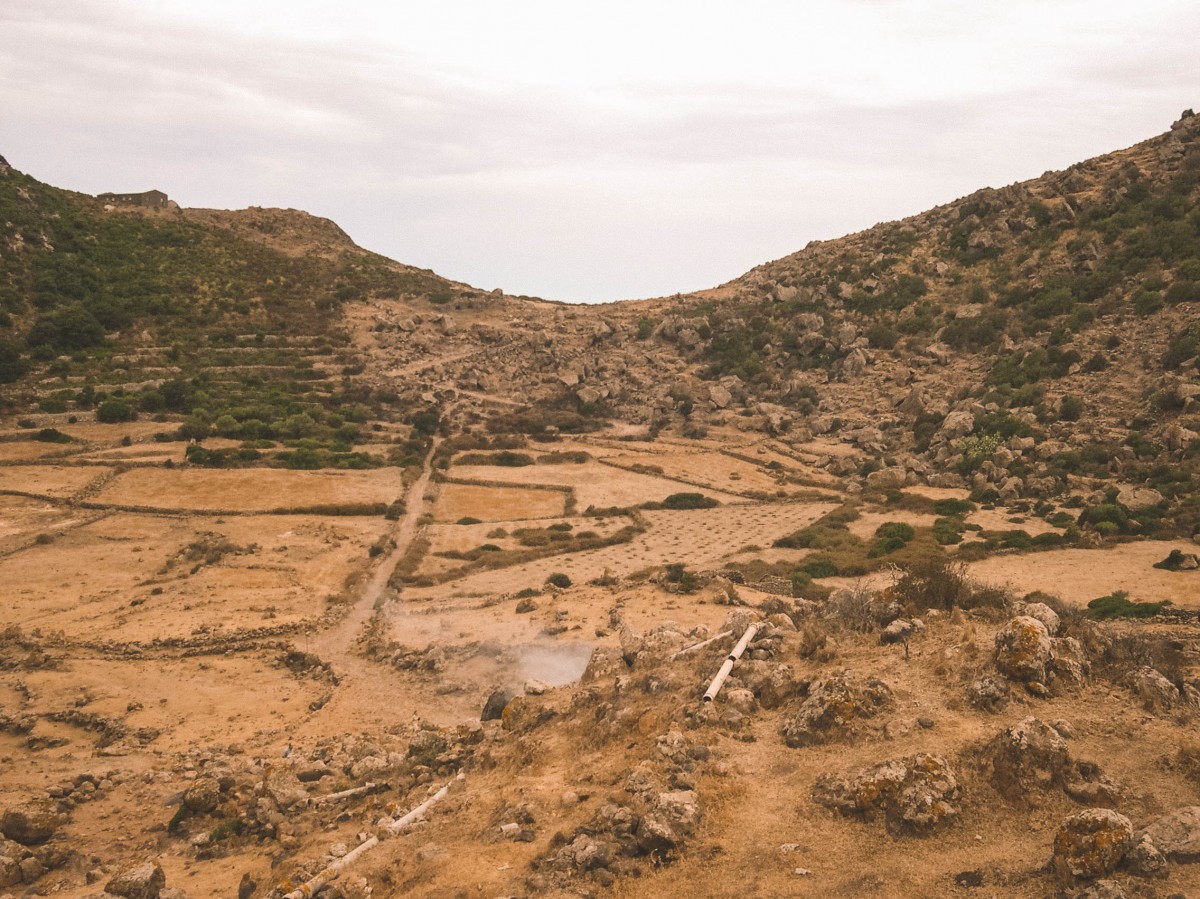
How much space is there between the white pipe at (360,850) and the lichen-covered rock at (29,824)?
273 inches

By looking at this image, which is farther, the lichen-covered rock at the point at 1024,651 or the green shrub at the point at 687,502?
the green shrub at the point at 687,502

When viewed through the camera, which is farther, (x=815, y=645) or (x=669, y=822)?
(x=815, y=645)

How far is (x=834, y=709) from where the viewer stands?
11.1 m

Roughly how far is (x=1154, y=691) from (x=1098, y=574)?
20505 millimetres

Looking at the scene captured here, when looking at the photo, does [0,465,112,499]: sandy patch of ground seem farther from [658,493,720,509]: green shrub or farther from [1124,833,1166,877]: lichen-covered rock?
[1124,833,1166,877]: lichen-covered rock

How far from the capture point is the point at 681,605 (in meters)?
24.9

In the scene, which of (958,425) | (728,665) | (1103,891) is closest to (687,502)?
(958,425)

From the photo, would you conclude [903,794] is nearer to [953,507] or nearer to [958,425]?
[953,507]

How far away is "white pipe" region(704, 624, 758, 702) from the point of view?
12416 millimetres

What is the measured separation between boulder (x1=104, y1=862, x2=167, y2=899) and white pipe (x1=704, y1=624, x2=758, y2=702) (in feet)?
27.2

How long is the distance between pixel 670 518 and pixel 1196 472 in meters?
24.6

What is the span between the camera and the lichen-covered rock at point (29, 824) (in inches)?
551

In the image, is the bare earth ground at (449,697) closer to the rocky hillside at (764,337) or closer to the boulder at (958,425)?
the boulder at (958,425)

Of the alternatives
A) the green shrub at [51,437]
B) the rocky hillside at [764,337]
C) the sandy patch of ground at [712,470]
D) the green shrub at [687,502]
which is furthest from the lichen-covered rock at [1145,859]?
the green shrub at [51,437]
